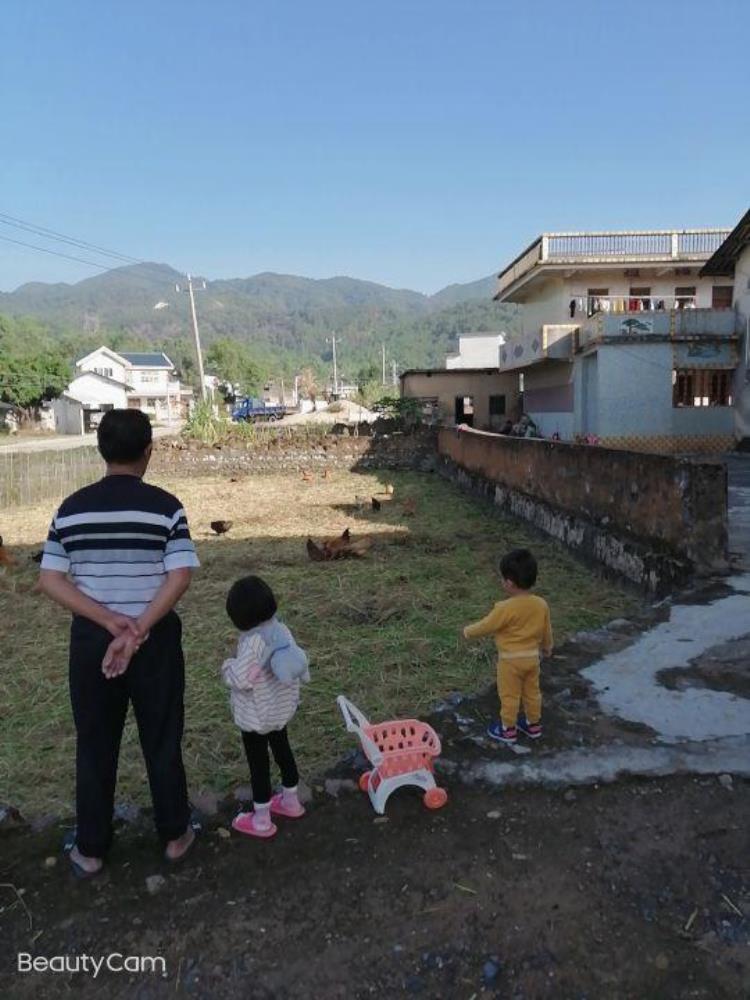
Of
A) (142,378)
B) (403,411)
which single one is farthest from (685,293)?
(142,378)

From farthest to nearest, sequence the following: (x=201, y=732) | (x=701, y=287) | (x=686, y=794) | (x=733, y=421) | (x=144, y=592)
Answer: (x=701, y=287), (x=733, y=421), (x=201, y=732), (x=686, y=794), (x=144, y=592)

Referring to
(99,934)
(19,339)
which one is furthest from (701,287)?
(19,339)

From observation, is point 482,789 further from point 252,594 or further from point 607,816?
point 252,594

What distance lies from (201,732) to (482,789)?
1734 millimetres

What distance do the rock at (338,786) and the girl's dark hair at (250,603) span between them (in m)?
0.84

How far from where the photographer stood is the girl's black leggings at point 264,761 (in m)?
2.64

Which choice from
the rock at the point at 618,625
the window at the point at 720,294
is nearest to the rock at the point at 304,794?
the rock at the point at 618,625

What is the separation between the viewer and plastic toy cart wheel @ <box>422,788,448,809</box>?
274 cm

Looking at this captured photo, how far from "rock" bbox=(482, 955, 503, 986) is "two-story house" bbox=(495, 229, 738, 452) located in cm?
1967

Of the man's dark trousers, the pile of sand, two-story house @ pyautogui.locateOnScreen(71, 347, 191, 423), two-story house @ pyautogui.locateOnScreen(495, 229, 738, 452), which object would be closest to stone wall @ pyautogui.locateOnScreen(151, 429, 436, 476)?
two-story house @ pyautogui.locateOnScreen(495, 229, 738, 452)

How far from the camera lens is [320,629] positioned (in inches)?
224

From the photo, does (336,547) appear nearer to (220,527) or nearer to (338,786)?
(220,527)

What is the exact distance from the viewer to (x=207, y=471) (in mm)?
20953

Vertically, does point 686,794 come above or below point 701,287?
below
